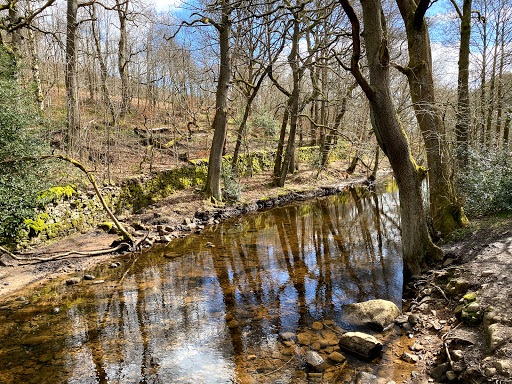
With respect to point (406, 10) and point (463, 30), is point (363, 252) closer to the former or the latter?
point (406, 10)

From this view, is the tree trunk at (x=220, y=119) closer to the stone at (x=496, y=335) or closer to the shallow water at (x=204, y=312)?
the shallow water at (x=204, y=312)

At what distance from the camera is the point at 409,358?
439 centimetres

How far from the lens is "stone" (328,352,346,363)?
4498mm

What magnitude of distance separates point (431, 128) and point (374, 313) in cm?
461

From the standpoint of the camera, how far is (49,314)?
20.2 feet

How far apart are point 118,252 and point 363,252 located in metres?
6.93

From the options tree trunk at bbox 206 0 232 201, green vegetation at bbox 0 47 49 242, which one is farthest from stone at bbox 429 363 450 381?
tree trunk at bbox 206 0 232 201

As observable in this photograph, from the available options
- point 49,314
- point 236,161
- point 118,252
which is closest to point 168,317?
point 49,314

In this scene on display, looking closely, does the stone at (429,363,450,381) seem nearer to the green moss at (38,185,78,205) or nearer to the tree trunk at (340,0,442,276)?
the tree trunk at (340,0,442,276)

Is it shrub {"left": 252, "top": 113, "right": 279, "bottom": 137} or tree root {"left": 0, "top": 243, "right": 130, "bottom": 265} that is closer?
tree root {"left": 0, "top": 243, "right": 130, "bottom": 265}

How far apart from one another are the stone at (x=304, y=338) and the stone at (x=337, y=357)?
0.44 metres

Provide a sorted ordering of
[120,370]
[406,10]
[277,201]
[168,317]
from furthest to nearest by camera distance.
A: [277,201] → [406,10] → [168,317] → [120,370]

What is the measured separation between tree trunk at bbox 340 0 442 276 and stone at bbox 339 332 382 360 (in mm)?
2482

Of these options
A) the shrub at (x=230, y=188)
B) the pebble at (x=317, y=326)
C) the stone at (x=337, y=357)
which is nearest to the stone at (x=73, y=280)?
the pebble at (x=317, y=326)
